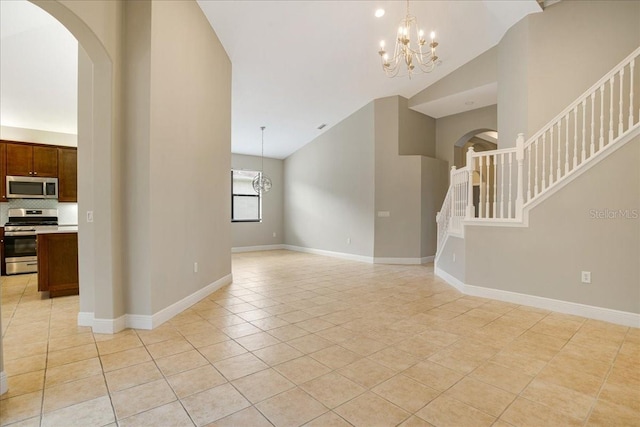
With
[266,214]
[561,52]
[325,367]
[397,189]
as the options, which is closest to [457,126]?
[397,189]

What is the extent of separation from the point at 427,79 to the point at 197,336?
6630mm

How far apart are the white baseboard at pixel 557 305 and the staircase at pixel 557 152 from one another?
2.84 feet

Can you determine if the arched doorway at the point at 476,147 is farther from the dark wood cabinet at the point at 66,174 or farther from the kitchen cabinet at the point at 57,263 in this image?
the dark wood cabinet at the point at 66,174

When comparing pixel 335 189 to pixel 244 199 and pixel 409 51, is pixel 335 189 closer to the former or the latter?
pixel 244 199

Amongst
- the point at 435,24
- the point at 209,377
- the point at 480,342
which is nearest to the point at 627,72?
the point at 435,24

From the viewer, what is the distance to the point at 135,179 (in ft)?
10.1

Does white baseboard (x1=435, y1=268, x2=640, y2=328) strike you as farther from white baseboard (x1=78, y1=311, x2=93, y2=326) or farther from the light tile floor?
white baseboard (x1=78, y1=311, x2=93, y2=326)

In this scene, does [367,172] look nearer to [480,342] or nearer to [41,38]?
[480,342]

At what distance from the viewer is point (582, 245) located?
142 inches

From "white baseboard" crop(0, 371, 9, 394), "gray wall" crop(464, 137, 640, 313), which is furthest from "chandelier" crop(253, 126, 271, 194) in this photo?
"white baseboard" crop(0, 371, 9, 394)

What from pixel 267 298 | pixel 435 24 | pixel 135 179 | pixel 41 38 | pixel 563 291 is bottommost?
pixel 267 298

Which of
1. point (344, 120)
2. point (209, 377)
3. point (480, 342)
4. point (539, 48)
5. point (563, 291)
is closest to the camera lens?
point (209, 377)

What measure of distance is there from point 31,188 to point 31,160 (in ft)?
1.81

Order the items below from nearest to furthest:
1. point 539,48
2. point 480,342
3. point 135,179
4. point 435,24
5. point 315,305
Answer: point 480,342, point 135,179, point 315,305, point 539,48, point 435,24
